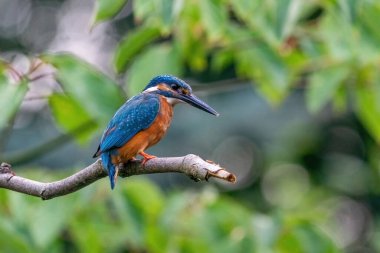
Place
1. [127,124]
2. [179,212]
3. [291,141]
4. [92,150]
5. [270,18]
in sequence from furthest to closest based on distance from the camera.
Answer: [291,141] < [92,150] < [179,212] < [270,18] < [127,124]

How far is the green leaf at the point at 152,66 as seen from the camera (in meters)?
4.13

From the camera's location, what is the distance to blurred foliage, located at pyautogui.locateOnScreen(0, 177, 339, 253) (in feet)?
12.8

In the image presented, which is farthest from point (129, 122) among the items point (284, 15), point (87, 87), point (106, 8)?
point (284, 15)

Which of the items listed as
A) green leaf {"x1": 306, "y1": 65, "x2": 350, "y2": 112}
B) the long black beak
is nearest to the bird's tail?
the long black beak

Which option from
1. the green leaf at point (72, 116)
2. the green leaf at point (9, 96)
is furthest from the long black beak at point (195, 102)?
the green leaf at point (72, 116)

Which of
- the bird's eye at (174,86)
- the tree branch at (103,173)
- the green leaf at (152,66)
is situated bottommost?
the green leaf at (152,66)

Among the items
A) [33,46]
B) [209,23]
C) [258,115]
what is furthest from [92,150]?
[209,23]

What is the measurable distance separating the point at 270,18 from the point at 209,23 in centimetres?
35

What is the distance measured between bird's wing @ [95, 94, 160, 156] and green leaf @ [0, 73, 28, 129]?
48 cm

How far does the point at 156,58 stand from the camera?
424cm

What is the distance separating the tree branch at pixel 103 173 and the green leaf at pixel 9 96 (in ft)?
2.50

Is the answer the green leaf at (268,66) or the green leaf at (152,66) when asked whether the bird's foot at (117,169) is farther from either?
the green leaf at (268,66)

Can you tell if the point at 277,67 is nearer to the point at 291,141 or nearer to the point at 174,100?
the point at 174,100

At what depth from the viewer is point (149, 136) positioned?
3166 millimetres
